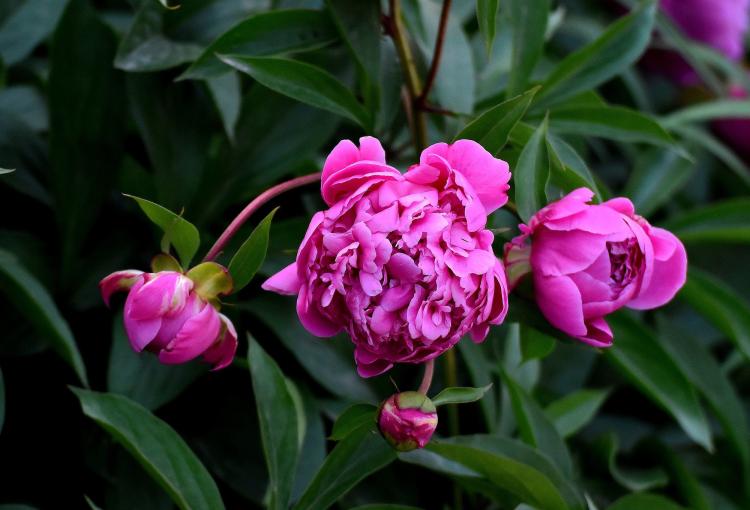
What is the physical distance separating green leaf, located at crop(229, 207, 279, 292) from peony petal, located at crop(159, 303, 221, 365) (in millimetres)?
27

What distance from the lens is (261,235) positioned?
512 millimetres

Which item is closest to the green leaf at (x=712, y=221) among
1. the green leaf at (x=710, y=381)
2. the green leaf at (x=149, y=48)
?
the green leaf at (x=710, y=381)

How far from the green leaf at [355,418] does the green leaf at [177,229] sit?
0.13 metres

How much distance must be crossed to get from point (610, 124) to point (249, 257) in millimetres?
350

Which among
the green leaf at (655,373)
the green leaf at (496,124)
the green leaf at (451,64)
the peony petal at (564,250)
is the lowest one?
the green leaf at (655,373)

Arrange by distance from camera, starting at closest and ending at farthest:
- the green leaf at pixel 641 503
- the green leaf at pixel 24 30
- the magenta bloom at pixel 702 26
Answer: the green leaf at pixel 641 503, the green leaf at pixel 24 30, the magenta bloom at pixel 702 26

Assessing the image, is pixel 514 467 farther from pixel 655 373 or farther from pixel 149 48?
pixel 149 48

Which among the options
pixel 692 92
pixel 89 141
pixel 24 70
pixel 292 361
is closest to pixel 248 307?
pixel 292 361

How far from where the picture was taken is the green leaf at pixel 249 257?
1.68 feet

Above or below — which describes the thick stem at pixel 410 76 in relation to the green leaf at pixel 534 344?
above

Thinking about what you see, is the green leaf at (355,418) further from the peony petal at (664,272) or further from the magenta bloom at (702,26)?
the magenta bloom at (702,26)

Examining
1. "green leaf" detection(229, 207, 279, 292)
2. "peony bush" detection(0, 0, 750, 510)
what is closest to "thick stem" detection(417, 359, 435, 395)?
"peony bush" detection(0, 0, 750, 510)

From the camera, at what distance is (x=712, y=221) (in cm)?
97

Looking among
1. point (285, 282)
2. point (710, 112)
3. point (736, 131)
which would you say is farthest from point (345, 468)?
point (736, 131)
